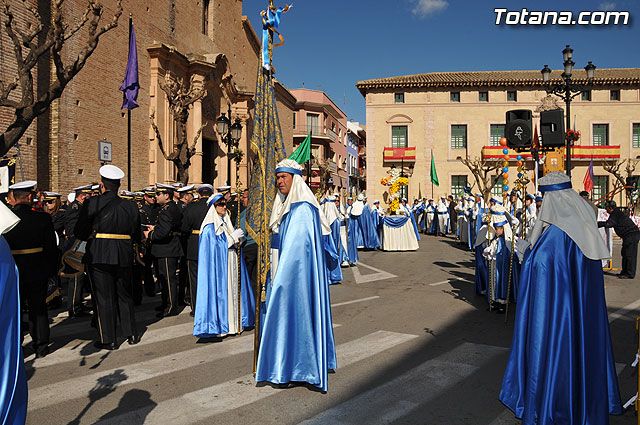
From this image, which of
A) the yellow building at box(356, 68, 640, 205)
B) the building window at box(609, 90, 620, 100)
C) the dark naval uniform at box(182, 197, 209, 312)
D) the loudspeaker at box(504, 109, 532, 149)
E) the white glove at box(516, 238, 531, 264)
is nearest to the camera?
the white glove at box(516, 238, 531, 264)

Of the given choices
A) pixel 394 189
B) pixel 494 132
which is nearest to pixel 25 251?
pixel 394 189

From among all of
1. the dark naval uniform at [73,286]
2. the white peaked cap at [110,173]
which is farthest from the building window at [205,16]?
the white peaked cap at [110,173]

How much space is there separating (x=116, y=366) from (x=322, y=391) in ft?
7.85

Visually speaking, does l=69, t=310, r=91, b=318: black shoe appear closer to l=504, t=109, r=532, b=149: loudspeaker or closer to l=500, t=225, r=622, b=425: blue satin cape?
l=500, t=225, r=622, b=425: blue satin cape

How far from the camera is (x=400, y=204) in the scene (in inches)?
766

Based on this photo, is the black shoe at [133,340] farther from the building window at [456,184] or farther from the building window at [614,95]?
the building window at [614,95]

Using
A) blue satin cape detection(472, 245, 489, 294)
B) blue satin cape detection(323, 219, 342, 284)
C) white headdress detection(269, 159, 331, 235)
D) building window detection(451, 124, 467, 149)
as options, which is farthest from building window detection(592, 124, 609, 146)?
white headdress detection(269, 159, 331, 235)

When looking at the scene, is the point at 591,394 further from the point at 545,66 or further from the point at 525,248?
the point at 545,66

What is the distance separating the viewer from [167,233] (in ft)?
24.5

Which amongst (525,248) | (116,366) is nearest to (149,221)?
Answer: (116,366)

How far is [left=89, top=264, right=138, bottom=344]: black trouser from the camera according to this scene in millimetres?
5859

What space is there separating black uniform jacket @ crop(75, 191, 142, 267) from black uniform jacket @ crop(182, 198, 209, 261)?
1.53m

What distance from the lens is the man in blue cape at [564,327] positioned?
350cm

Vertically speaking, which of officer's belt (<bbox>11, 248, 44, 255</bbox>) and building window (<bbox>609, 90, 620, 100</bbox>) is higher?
building window (<bbox>609, 90, 620, 100</bbox>)
